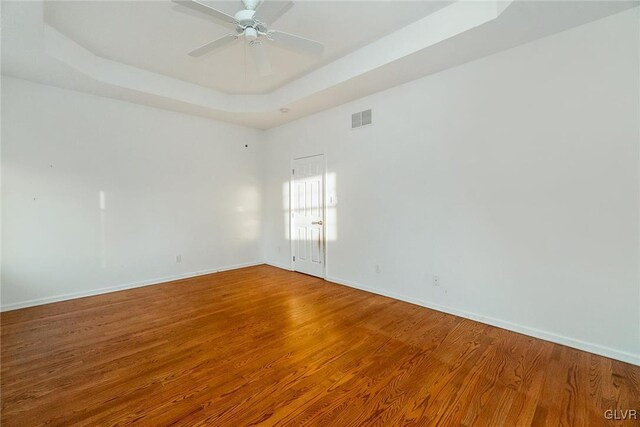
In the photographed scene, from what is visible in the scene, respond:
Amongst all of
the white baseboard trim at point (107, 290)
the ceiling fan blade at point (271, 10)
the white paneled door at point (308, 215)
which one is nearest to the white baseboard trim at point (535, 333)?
the white paneled door at point (308, 215)

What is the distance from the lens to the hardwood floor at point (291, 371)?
5.70ft

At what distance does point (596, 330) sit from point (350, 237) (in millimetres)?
2788

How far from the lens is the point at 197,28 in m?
2.92

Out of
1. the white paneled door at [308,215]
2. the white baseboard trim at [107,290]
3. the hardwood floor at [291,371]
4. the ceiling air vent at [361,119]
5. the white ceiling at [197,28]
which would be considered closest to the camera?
the hardwood floor at [291,371]

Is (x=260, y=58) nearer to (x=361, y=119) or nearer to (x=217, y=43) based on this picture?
(x=217, y=43)

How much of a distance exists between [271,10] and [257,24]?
310 mm

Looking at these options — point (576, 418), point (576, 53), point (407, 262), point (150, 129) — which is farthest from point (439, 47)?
point (150, 129)

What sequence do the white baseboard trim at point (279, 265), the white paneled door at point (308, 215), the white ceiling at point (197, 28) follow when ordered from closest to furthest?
the white ceiling at point (197, 28) < the white paneled door at point (308, 215) < the white baseboard trim at point (279, 265)

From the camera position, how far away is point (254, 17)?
2.28 m

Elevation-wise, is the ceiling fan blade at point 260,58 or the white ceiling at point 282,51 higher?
the white ceiling at point 282,51

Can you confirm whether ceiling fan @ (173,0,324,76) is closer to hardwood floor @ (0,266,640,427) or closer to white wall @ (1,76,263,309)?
white wall @ (1,76,263,309)

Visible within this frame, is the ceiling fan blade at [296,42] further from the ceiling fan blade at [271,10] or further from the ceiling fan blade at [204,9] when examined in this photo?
the ceiling fan blade at [204,9]

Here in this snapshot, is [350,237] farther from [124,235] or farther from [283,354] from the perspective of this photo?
[124,235]

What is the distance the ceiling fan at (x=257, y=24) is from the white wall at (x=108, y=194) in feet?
8.01
